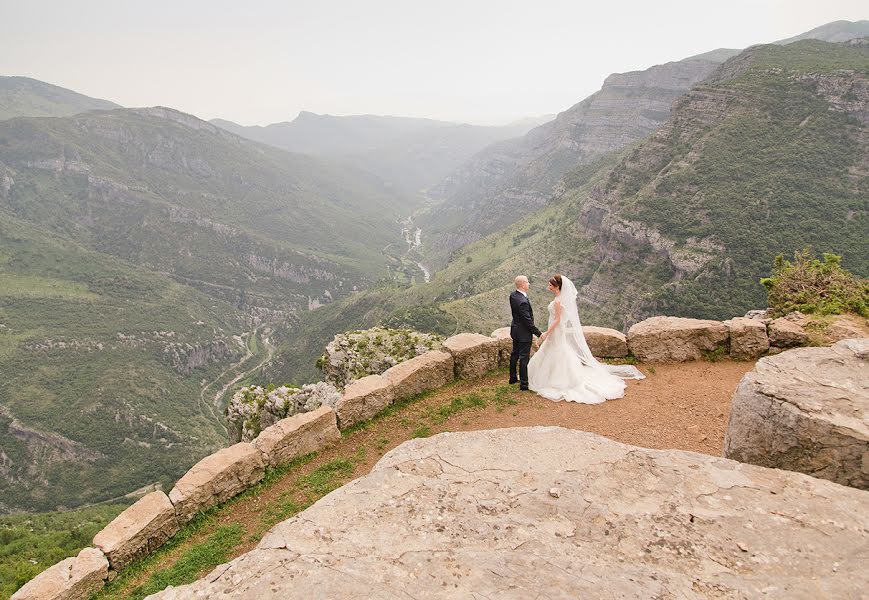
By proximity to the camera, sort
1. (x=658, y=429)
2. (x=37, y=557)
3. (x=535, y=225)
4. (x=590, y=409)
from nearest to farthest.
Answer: (x=658, y=429)
(x=590, y=409)
(x=37, y=557)
(x=535, y=225)

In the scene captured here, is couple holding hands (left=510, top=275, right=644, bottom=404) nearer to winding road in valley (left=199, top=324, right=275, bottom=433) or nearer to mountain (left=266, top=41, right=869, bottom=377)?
mountain (left=266, top=41, right=869, bottom=377)

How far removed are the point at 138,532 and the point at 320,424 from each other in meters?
3.96

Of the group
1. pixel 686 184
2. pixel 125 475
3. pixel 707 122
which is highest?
pixel 707 122

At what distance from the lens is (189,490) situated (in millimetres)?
9297

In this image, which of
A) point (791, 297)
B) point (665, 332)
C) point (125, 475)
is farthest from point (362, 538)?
point (125, 475)

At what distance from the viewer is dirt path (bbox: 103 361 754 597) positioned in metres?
9.45

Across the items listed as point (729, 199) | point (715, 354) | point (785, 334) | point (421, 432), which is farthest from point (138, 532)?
point (729, 199)

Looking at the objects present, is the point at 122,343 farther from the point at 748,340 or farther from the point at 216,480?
the point at 748,340

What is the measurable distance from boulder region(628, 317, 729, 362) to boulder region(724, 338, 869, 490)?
20.2ft

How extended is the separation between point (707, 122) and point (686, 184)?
17.7m

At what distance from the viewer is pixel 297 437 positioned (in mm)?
10742

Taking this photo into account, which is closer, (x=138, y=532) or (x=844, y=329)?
(x=138, y=532)

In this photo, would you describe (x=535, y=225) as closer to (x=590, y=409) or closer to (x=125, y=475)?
(x=125, y=475)

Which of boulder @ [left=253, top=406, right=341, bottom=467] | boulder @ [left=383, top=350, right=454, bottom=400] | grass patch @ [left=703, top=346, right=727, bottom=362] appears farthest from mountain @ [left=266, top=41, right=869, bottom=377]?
boulder @ [left=253, top=406, right=341, bottom=467]
